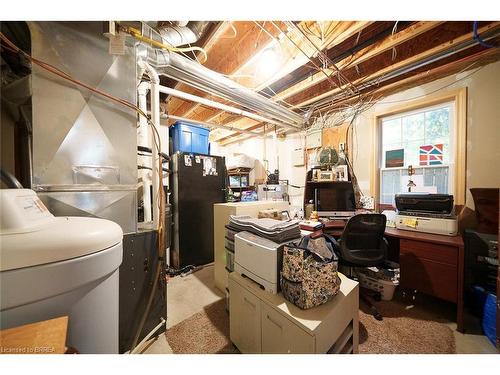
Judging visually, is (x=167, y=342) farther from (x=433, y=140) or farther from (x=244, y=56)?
(x=433, y=140)

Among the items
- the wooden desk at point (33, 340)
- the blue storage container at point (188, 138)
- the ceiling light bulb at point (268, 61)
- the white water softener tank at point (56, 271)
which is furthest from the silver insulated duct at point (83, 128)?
the blue storage container at point (188, 138)

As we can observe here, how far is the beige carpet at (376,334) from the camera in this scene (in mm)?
1339

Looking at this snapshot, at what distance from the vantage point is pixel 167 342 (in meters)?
1.40

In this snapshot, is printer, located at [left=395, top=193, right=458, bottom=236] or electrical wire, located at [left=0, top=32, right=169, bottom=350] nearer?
electrical wire, located at [left=0, top=32, right=169, bottom=350]

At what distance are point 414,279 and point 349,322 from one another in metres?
1.15

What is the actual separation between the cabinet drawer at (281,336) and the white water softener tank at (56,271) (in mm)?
753

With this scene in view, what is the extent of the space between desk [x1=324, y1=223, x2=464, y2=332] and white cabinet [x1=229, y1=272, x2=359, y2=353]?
3.40 feet

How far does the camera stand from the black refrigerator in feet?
8.38

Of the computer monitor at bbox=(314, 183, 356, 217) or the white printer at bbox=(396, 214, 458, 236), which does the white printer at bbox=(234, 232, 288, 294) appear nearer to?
the computer monitor at bbox=(314, 183, 356, 217)

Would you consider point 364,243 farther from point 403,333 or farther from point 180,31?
point 180,31

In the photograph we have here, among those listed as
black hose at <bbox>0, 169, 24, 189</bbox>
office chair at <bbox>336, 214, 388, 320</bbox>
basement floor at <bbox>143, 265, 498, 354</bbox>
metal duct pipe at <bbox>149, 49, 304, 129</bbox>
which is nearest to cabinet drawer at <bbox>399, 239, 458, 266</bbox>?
office chair at <bbox>336, 214, 388, 320</bbox>

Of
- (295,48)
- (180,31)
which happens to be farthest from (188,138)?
(295,48)

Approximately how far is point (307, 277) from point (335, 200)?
72.4 inches
